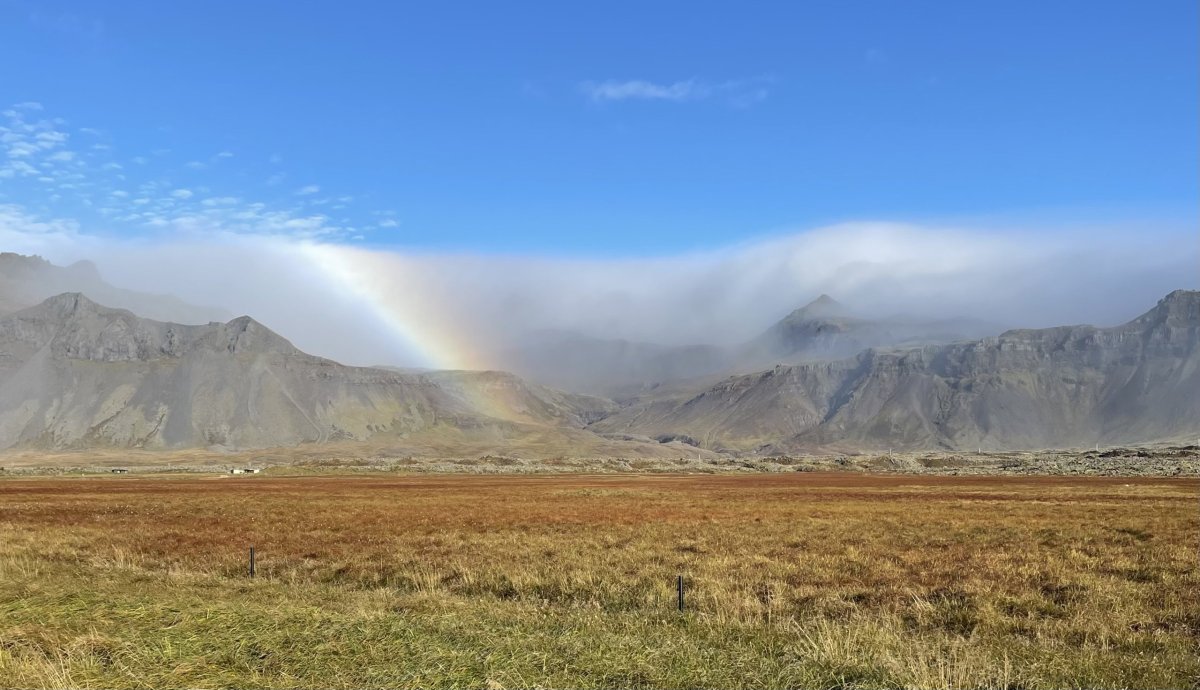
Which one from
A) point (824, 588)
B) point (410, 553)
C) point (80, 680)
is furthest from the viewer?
point (410, 553)

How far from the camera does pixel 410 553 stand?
27312mm

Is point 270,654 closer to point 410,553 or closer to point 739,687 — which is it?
point 739,687

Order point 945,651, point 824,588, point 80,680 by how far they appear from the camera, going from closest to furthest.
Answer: point 80,680
point 945,651
point 824,588

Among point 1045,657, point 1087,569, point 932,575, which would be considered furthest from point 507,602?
point 1087,569

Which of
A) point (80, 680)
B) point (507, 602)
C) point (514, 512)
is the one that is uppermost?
point (80, 680)

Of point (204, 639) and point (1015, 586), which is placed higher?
point (204, 639)

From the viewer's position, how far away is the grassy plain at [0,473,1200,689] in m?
10.7

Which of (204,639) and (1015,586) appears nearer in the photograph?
(204,639)

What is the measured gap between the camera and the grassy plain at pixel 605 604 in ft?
35.0

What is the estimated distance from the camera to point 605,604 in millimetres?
17938

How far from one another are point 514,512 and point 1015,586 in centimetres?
3334

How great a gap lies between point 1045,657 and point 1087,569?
12.9 metres

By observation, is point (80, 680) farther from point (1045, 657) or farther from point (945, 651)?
point (1045, 657)

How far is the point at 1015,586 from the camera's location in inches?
792
